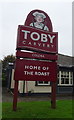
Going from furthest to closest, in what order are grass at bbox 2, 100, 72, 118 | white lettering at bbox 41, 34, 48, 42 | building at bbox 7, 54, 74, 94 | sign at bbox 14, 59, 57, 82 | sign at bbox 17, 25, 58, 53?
1. building at bbox 7, 54, 74, 94
2. white lettering at bbox 41, 34, 48, 42
3. sign at bbox 17, 25, 58, 53
4. sign at bbox 14, 59, 57, 82
5. grass at bbox 2, 100, 72, 118

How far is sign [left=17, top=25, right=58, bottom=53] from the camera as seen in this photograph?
358 inches

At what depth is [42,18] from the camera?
33.0ft

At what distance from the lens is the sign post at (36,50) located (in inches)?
353

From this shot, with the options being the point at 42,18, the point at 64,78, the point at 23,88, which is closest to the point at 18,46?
the point at 42,18

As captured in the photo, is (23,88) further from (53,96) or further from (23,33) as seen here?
(23,33)

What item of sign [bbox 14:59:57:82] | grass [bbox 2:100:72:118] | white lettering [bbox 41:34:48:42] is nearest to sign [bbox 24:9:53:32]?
white lettering [bbox 41:34:48:42]

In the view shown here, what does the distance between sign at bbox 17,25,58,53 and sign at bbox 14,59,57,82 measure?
0.76 metres

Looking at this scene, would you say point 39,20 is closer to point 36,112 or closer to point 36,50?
point 36,50

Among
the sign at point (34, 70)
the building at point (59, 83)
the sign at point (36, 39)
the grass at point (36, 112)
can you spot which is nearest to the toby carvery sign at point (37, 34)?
the sign at point (36, 39)

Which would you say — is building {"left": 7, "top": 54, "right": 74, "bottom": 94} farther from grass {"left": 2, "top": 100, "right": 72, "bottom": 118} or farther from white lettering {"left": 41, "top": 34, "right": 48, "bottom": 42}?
white lettering {"left": 41, "top": 34, "right": 48, "bottom": 42}

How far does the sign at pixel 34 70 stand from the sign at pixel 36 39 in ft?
2.51

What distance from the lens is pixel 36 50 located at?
371 inches

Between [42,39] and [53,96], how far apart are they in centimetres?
320

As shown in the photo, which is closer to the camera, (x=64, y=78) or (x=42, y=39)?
(x=42, y=39)
